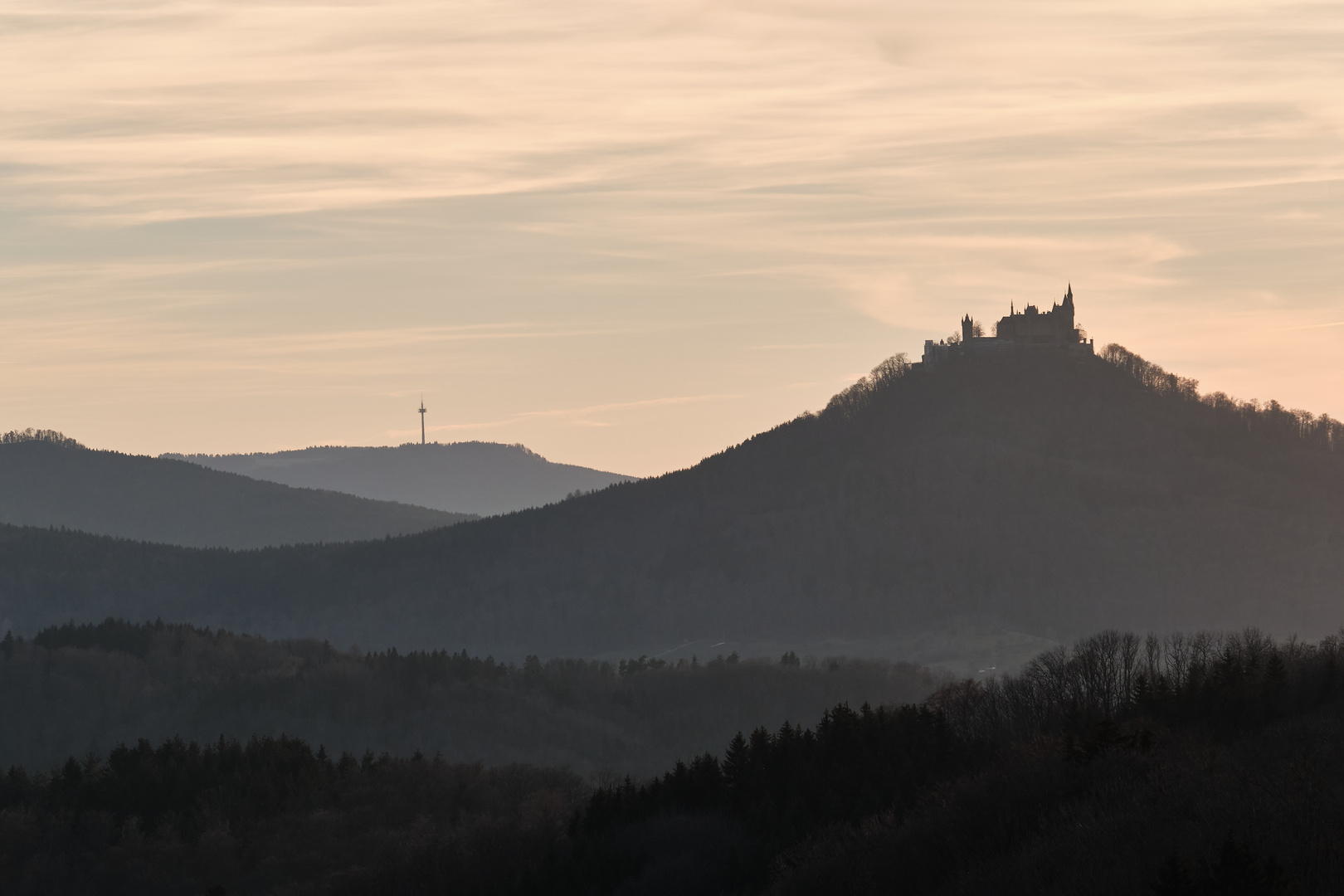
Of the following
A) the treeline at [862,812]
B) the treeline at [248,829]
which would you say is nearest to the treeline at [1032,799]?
the treeline at [862,812]

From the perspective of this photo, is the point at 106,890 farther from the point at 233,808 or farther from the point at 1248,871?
the point at 1248,871

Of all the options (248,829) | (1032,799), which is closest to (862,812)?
(1032,799)

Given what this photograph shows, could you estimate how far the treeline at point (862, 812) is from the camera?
49.8 m

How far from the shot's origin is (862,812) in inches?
4149

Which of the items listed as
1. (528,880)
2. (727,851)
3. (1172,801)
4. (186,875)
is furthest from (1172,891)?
(186,875)

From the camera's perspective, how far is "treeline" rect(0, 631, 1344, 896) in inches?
1961

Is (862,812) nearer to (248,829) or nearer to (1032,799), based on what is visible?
(1032,799)

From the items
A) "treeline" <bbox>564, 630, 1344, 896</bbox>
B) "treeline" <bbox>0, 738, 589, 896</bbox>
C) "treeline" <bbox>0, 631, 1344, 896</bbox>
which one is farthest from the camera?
"treeline" <bbox>0, 738, 589, 896</bbox>

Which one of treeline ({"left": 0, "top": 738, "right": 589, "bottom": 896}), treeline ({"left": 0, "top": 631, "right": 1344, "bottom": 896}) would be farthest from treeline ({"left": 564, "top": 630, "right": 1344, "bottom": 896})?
treeline ({"left": 0, "top": 738, "right": 589, "bottom": 896})

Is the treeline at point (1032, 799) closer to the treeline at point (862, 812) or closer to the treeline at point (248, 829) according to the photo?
the treeline at point (862, 812)

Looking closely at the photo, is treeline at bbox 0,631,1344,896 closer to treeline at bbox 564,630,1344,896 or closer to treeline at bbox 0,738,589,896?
treeline at bbox 564,630,1344,896

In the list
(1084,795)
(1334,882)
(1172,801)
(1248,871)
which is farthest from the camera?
(1084,795)

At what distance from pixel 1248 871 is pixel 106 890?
152178mm

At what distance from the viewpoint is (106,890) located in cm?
16762
